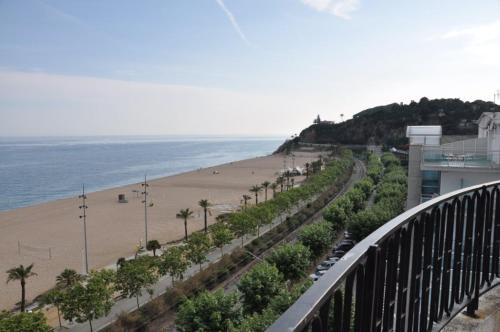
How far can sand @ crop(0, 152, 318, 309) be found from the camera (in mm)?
25812

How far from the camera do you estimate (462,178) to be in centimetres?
1481

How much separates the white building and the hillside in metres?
91.3

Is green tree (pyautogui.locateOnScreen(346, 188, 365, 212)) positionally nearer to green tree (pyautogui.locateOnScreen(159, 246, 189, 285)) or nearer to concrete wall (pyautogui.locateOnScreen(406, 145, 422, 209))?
concrete wall (pyautogui.locateOnScreen(406, 145, 422, 209))

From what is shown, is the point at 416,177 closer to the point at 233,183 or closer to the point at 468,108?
the point at 233,183

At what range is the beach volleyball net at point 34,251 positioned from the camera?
28.0 m

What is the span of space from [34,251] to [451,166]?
28174 millimetres

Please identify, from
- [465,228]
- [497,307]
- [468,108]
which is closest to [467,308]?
[497,307]

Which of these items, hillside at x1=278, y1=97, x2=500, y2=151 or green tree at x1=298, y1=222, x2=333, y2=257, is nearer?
green tree at x1=298, y1=222, x2=333, y2=257

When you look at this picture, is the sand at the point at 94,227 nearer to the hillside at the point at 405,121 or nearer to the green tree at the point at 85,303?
the green tree at the point at 85,303

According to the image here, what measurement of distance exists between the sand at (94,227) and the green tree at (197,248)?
7.96 meters

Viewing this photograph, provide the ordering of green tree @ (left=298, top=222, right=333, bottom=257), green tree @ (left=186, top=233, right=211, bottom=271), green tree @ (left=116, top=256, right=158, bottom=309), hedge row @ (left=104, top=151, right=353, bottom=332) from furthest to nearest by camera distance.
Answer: green tree @ (left=298, top=222, right=333, bottom=257)
green tree @ (left=186, top=233, right=211, bottom=271)
green tree @ (left=116, top=256, right=158, bottom=309)
hedge row @ (left=104, top=151, right=353, bottom=332)

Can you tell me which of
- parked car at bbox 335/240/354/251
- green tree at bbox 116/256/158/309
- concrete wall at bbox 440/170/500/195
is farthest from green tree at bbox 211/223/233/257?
concrete wall at bbox 440/170/500/195

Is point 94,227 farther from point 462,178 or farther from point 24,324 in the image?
point 462,178

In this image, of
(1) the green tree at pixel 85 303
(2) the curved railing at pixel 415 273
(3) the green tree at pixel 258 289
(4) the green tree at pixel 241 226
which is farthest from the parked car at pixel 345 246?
(2) the curved railing at pixel 415 273
